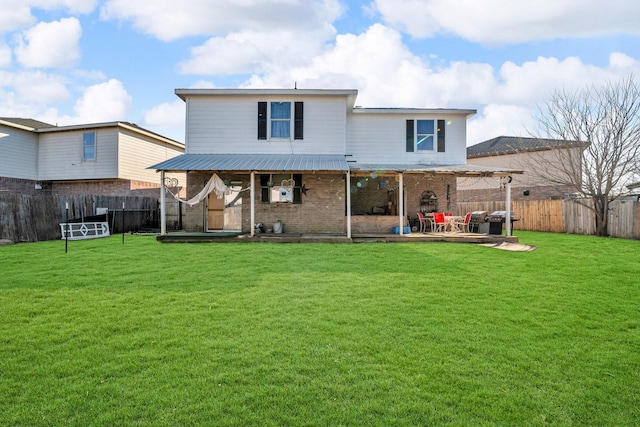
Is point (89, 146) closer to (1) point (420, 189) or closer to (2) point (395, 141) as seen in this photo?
(2) point (395, 141)

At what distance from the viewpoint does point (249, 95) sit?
48.2ft

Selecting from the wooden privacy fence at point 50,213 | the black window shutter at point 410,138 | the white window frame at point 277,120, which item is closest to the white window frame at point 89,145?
the wooden privacy fence at point 50,213

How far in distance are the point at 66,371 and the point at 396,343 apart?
303 centimetres

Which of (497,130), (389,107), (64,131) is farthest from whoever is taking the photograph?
(497,130)

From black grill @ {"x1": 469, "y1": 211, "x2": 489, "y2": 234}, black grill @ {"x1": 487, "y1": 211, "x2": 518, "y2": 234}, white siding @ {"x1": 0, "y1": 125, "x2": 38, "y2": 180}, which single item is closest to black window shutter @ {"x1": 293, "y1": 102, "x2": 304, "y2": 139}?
black grill @ {"x1": 469, "y1": 211, "x2": 489, "y2": 234}

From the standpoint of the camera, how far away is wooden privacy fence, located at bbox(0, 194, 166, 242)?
12055 mm

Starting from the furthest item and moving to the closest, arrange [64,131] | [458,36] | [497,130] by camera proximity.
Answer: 1. [497,130]
2. [64,131]
3. [458,36]

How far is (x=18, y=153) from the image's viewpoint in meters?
19.5

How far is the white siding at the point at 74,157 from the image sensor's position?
19281 millimetres

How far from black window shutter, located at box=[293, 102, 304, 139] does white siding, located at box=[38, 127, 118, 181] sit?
1063cm

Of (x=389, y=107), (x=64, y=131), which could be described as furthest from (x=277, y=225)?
(x=64, y=131)

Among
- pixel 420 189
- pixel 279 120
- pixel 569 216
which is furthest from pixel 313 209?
pixel 569 216

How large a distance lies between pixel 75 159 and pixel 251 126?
38.4 feet

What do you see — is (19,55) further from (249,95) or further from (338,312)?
(338,312)
